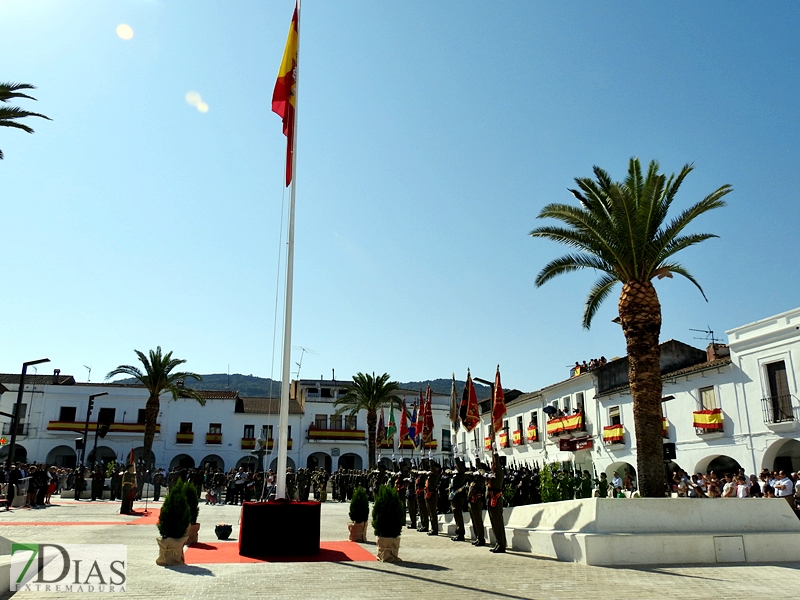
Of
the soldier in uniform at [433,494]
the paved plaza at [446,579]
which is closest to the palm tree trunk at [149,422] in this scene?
the soldier in uniform at [433,494]

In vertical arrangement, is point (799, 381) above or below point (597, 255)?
below

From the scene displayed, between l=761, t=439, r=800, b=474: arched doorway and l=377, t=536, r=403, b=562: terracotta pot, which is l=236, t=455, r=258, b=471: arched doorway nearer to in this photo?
l=761, t=439, r=800, b=474: arched doorway

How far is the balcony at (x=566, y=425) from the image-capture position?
37.2m

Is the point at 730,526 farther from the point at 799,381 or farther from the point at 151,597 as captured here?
the point at 799,381

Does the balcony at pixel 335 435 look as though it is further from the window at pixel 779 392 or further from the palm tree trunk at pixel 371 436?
the window at pixel 779 392

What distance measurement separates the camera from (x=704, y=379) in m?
28.6

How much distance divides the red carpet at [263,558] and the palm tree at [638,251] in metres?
6.24

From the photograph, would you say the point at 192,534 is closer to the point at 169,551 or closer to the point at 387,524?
the point at 169,551

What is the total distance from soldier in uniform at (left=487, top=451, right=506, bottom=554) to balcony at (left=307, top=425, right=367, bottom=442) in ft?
150

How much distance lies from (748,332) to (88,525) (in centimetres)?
2414

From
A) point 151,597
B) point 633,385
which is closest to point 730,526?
point 633,385

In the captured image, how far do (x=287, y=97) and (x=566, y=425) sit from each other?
94.5ft

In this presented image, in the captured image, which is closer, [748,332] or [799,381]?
[799,381]

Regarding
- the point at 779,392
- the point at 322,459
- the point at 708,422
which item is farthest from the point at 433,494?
the point at 322,459
